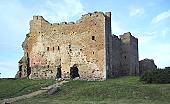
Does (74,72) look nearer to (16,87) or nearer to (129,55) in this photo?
(16,87)

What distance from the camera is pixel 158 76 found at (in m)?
36.2

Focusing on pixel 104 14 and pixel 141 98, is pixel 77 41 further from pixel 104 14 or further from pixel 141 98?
pixel 141 98

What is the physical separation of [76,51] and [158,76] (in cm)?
1077

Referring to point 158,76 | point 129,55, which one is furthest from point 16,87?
point 129,55

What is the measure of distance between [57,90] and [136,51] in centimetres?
2103

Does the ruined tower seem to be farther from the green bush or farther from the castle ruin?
the green bush

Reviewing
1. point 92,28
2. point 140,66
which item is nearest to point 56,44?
point 92,28

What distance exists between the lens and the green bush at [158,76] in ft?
117

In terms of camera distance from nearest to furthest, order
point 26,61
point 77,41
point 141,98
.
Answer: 1. point 141,98
2. point 77,41
3. point 26,61

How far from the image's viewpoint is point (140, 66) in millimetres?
54938

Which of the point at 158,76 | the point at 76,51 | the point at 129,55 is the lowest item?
the point at 158,76

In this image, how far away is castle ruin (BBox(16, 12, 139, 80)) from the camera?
41.7 m

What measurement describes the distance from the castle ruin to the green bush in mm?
5728

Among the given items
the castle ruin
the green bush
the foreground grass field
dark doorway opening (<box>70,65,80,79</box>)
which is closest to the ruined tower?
the castle ruin
